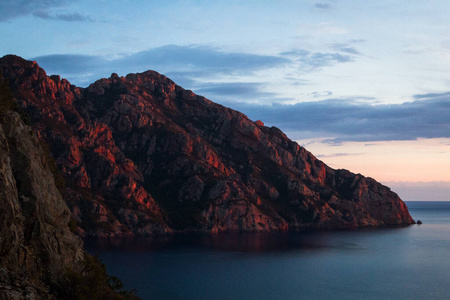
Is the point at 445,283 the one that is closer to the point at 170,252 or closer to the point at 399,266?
the point at 399,266

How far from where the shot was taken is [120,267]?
510 ft

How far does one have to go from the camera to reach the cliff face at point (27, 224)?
3984 cm

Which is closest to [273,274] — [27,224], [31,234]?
[31,234]

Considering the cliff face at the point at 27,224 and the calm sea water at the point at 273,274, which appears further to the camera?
the calm sea water at the point at 273,274

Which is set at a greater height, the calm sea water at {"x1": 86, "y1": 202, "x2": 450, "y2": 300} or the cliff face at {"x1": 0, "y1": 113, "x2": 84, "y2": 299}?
the cliff face at {"x1": 0, "y1": 113, "x2": 84, "y2": 299}

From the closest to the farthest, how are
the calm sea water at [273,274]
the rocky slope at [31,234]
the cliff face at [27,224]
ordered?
the cliff face at [27,224] → the rocky slope at [31,234] → the calm sea water at [273,274]

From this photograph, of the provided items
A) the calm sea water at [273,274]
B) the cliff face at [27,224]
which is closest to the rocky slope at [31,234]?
the cliff face at [27,224]

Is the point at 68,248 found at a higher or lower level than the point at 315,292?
higher

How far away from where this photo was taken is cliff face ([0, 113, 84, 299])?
39.8 metres

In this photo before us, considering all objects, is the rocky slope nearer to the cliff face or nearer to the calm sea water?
the cliff face

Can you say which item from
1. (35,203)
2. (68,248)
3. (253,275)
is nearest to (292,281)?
(253,275)

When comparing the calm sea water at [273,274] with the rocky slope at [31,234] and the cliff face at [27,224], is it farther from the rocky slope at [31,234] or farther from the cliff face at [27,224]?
the cliff face at [27,224]

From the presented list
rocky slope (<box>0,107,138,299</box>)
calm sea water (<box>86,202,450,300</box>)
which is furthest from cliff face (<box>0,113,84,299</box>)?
calm sea water (<box>86,202,450,300</box>)

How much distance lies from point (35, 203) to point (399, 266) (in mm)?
152595
